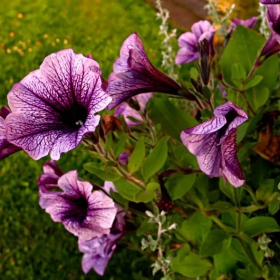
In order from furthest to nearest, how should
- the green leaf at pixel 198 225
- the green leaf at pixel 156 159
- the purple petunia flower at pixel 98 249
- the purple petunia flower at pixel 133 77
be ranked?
the purple petunia flower at pixel 98 249, the green leaf at pixel 198 225, the green leaf at pixel 156 159, the purple petunia flower at pixel 133 77

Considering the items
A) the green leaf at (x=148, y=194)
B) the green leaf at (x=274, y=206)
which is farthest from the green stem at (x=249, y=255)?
the green leaf at (x=148, y=194)

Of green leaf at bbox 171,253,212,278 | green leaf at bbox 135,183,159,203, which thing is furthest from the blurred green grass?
green leaf at bbox 135,183,159,203

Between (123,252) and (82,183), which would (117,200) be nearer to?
(82,183)

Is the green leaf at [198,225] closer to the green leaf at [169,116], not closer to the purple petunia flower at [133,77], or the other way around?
the green leaf at [169,116]

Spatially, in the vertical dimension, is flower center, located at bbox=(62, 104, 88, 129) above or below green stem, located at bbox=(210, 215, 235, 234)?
above

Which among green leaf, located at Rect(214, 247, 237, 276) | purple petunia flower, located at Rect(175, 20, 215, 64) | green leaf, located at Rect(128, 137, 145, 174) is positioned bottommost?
green leaf, located at Rect(214, 247, 237, 276)

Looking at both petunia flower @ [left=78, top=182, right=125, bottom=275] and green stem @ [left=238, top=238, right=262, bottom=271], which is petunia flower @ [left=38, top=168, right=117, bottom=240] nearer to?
petunia flower @ [left=78, top=182, right=125, bottom=275]

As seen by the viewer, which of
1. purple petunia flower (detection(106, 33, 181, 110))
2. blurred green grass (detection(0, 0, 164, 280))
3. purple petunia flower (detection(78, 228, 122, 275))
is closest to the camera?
purple petunia flower (detection(106, 33, 181, 110))

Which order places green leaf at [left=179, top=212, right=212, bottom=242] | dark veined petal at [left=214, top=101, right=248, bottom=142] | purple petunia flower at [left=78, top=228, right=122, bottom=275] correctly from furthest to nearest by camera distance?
purple petunia flower at [left=78, top=228, right=122, bottom=275]
green leaf at [left=179, top=212, right=212, bottom=242]
dark veined petal at [left=214, top=101, right=248, bottom=142]
